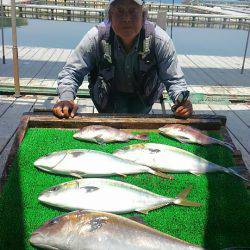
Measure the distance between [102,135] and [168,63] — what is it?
1405mm

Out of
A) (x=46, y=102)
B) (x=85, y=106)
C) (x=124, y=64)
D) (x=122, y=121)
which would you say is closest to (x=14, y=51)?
(x=46, y=102)

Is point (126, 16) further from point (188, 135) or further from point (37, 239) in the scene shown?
point (37, 239)

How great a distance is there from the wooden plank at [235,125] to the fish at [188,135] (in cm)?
202

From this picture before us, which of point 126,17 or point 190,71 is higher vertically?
point 126,17

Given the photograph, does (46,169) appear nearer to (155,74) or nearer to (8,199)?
(8,199)

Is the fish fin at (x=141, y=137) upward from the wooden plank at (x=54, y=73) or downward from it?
upward

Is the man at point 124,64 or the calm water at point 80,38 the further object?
the calm water at point 80,38

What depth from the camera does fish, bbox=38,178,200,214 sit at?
2188 millimetres

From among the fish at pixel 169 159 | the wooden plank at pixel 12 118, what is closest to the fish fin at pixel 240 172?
the fish at pixel 169 159

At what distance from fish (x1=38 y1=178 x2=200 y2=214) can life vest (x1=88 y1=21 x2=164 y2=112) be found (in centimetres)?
203

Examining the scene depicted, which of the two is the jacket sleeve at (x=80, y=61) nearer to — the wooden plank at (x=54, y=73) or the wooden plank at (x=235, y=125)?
the wooden plank at (x=235, y=125)

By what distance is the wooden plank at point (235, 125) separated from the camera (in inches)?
209

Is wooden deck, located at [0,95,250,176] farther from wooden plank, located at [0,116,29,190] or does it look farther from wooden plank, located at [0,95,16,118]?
wooden plank, located at [0,116,29,190]

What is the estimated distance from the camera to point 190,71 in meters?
9.59
